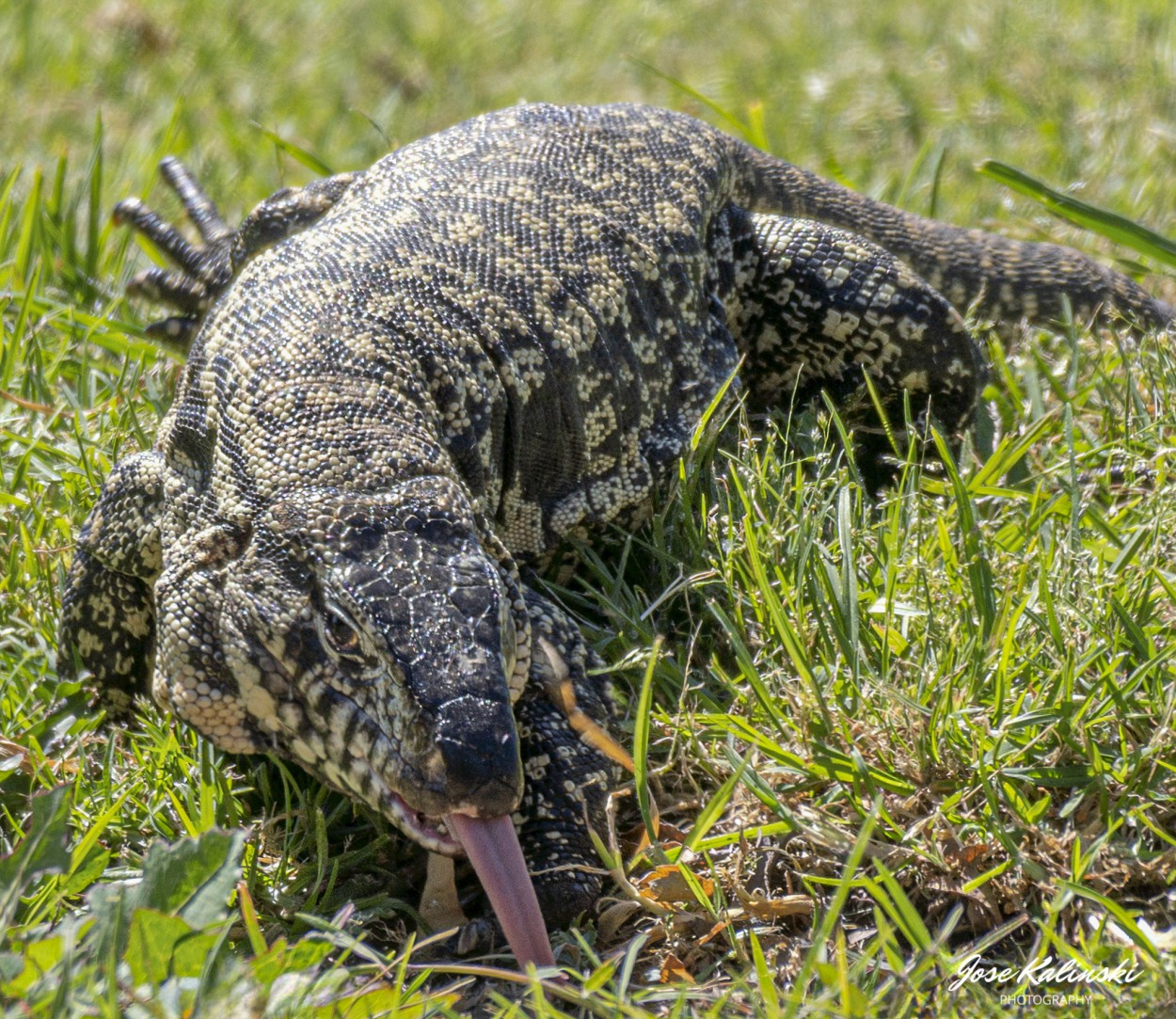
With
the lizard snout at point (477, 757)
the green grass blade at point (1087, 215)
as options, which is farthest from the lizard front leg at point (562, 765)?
the green grass blade at point (1087, 215)

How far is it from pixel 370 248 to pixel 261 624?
119cm

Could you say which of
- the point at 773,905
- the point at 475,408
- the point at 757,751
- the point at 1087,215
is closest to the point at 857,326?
the point at 1087,215

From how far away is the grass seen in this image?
2826 mm

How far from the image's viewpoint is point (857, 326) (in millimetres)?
4715

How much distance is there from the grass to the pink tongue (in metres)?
0.10

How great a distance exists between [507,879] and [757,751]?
0.90 m

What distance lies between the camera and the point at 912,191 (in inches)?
255

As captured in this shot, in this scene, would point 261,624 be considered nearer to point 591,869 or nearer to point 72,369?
point 591,869

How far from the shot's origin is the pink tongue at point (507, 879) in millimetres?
2902

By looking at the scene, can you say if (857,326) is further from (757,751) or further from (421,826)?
(421,826)

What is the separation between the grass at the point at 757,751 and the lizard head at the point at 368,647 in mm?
283

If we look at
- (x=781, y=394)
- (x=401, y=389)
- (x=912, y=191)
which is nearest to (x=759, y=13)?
(x=912, y=191)

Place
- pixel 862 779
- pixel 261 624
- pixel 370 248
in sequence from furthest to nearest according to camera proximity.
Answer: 1. pixel 370 248
2. pixel 862 779
3. pixel 261 624

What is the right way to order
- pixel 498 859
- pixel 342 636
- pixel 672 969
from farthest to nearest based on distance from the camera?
1. pixel 672 969
2. pixel 342 636
3. pixel 498 859
